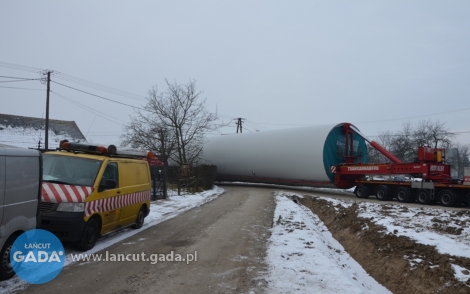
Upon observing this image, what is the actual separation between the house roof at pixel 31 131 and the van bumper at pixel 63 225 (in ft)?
96.6

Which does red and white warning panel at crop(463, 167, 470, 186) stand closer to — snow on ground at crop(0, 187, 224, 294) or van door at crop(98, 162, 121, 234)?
snow on ground at crop(0, 187, 224, 294)

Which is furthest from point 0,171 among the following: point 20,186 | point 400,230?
point 400,230

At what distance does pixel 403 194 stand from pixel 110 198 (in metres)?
18.0

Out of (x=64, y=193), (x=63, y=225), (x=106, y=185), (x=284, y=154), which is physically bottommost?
(x=63, y=225)

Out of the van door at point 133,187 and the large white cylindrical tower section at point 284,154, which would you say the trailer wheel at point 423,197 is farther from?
the van door at point 133,187

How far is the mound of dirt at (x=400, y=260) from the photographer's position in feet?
19.5

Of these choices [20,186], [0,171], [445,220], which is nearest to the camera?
[0,171]

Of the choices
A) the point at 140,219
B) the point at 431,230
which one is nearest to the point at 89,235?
the point at 140,219

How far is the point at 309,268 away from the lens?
269 inches

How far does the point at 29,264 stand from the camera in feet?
A: 21.1

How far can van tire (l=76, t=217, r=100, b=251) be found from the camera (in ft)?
25.0

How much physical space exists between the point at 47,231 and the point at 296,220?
303 inches

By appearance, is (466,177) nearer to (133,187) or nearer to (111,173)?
(133,187)

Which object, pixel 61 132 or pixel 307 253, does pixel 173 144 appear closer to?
pixel 61 132
